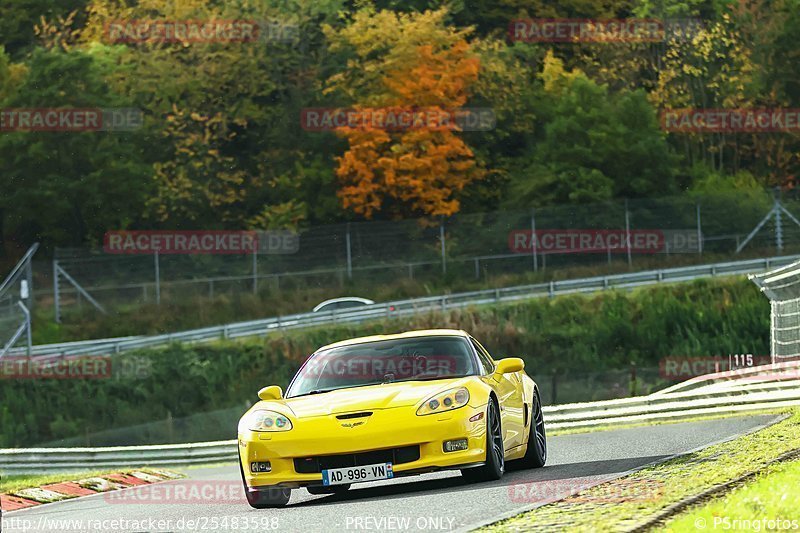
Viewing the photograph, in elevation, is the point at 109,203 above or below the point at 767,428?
above

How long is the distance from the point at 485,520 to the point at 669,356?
3792cm

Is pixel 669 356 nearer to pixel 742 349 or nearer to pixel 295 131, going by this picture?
pixel 742 349

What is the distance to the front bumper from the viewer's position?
13164 mm

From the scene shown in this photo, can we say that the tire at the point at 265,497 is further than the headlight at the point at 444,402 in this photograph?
Yes

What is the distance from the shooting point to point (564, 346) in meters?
49.7

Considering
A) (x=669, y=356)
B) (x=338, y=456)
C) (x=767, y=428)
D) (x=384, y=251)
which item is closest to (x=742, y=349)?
(x=669, y=356)
